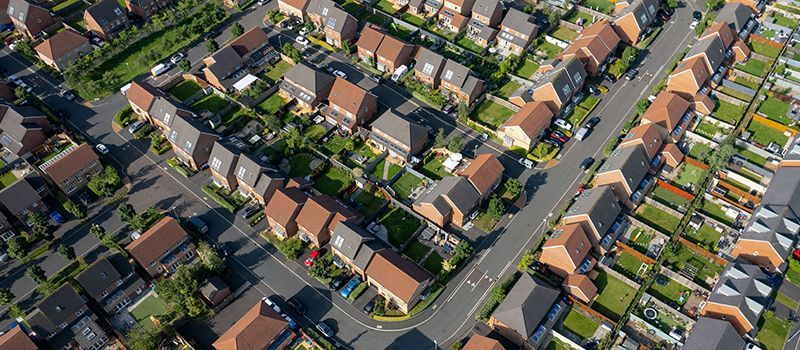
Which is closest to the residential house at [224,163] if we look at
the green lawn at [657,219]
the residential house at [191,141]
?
the residential house at [191,141]

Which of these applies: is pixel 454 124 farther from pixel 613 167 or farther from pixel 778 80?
pixel 778 80

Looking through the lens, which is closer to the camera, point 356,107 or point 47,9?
point 356,107

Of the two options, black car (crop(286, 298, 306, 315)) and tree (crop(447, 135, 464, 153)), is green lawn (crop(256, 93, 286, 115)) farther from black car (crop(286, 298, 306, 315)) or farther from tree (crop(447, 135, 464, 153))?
black car (crop(286, 298, 306, 315))

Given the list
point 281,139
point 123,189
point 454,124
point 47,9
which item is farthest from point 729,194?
point 47,9

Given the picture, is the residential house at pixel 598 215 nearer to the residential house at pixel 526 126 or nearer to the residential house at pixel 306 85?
the residential house at pixel 526 126

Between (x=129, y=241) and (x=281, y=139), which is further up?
(x=281, y=139)

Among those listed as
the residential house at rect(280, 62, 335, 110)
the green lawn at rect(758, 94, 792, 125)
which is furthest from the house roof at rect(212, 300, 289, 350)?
the green lawn at rect(758, 94, 792, 125)
